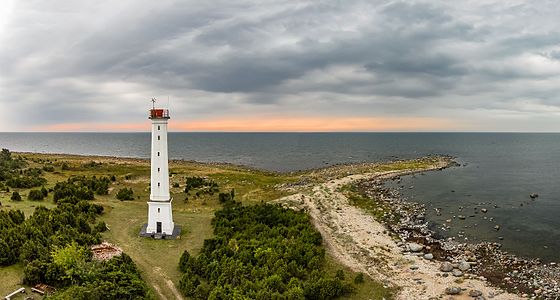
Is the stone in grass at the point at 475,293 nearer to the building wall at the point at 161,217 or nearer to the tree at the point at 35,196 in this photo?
the building wall at the point at 161,217

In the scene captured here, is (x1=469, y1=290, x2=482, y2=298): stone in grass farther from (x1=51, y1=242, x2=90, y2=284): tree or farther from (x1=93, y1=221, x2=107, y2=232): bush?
(x1=93, y1=221, x2=107, y2=232): bush

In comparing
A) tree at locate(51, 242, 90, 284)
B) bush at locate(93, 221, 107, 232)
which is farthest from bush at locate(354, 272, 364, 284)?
bush at locate(93, 221, 107, 232)

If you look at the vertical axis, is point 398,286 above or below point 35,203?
below

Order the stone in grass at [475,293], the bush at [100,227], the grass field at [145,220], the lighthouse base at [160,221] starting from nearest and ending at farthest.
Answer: the stone in grass at [475,293] < the grass field at [145,220] < the bush at [100,227] < the lighthouse base at [160,221]

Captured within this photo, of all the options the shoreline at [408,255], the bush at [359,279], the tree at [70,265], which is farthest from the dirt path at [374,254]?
the tree at [70,265]

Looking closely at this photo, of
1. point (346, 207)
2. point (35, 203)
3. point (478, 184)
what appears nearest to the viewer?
point (35, 203)

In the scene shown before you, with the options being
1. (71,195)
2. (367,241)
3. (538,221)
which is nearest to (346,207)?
(367,241)

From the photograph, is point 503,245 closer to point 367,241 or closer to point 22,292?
point 367,241
